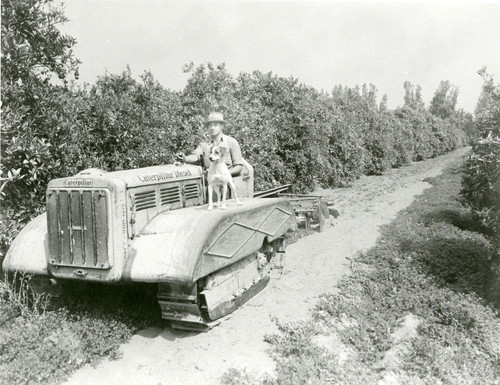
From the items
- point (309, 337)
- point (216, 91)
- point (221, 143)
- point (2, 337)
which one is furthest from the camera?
point (216, 91)

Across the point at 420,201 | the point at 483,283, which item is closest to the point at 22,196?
the point at 483,283

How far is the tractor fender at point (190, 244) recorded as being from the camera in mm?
4363

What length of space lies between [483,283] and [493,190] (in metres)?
1.54

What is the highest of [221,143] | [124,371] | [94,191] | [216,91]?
[216,91]

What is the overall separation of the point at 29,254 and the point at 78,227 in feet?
2.67

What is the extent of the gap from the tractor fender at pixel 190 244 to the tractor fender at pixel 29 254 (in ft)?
3.72

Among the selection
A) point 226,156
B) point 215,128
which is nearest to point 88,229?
point 215,128

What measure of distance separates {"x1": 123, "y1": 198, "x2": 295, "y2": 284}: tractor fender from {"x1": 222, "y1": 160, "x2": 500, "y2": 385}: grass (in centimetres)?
106

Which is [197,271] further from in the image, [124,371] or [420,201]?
[420,201]

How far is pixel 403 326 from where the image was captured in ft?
17.5

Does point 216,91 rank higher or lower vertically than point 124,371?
higher

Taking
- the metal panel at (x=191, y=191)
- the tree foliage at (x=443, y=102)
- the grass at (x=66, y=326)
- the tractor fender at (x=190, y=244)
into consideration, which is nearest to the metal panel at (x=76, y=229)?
the tractor fender at (x=190, y=244)

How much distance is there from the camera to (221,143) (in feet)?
18.7

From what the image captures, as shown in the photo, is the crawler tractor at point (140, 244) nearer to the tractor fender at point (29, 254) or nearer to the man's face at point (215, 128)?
the tractor fender at point (29, 254)
